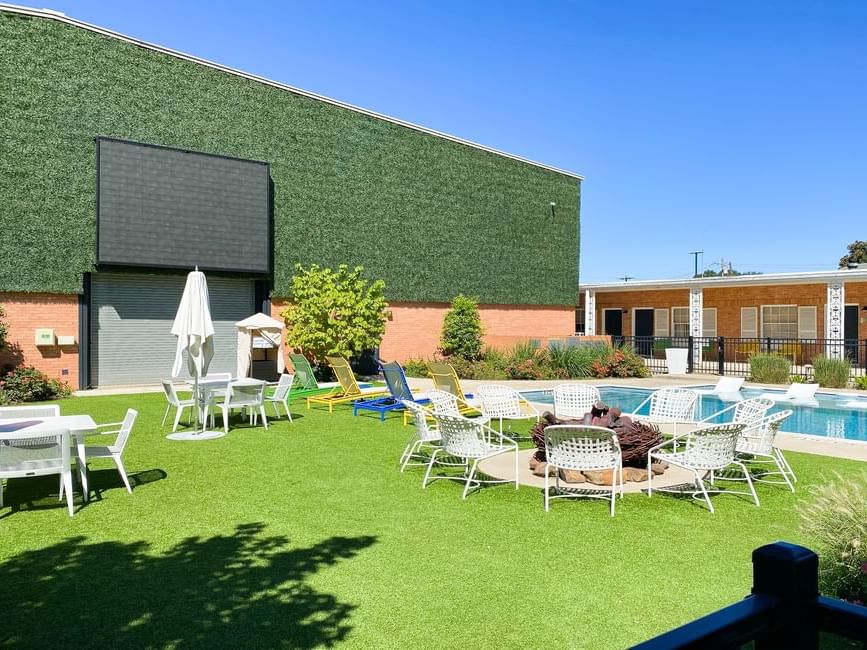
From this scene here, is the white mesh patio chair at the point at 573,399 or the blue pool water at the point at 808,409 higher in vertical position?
the white mesh patio chair at the point at 573,399

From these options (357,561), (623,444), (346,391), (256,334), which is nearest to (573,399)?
(623,444)

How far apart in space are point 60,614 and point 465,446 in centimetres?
365

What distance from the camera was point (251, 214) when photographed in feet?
62.9

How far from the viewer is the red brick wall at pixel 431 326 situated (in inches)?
904

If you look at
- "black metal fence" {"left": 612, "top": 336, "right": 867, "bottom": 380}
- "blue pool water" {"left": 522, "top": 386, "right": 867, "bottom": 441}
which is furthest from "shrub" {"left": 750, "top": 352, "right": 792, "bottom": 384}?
"blue pool water" {"left": 522, "top": 386, "right": 867, "bottom": 441}

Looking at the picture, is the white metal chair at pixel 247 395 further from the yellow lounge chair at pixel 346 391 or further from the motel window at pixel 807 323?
the motel window at pixel 807 323

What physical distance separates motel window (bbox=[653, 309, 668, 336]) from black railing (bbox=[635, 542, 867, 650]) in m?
29.1

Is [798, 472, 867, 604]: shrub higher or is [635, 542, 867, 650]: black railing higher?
[635, 542, 867, 650]: black railing

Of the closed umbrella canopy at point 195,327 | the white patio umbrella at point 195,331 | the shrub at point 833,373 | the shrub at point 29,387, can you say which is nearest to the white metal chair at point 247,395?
the white patio umbrella at point 195,331

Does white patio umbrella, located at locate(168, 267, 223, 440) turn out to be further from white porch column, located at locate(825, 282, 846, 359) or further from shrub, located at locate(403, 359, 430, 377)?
white porch column, located at locate(825, 282, 846, 359)

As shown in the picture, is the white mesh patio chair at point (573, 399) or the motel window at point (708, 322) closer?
the white mesh patio chair at point (573, 399)

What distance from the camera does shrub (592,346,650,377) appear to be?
1998 centimetres

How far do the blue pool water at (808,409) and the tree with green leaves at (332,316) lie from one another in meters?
5.51

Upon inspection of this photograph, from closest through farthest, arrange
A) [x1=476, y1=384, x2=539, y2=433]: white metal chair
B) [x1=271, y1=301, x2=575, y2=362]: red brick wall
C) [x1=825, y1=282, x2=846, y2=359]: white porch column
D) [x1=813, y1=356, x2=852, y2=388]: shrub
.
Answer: [x1=476, y1=384, x2=539, y2=433]: white metal chair, [x1=813, y1=356, x2=852, y2=388]: shrub, [x1=825, y1=282, x2=846, y2=359]: white porch column, [x1=271, y1=301, x2=575, y2=362]: red brick wall
